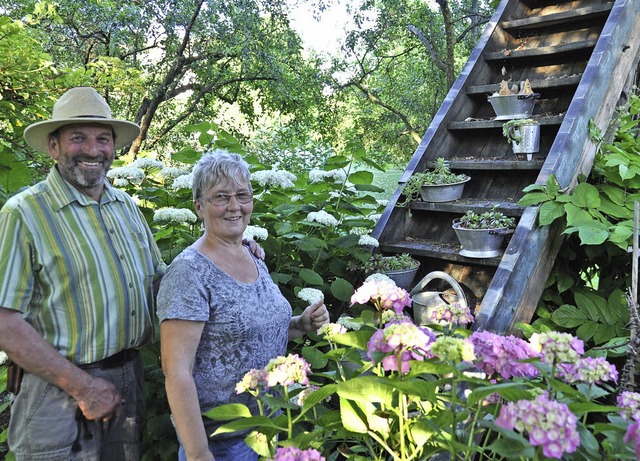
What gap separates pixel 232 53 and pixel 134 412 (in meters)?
7.22

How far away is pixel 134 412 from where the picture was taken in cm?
201

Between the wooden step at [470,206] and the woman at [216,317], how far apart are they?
54.7 inches

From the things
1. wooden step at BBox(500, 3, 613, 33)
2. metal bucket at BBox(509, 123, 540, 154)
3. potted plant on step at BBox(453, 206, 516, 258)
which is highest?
wooden step at BBox(500, 3, 613, 33)

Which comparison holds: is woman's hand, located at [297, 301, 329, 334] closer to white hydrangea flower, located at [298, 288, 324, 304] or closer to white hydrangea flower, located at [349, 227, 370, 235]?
white hydrangea flower, located at [298, 288, 324, 304]

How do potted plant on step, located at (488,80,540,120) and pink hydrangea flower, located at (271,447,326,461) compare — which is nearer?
pink hydrangea flower, located at (271,447,326,461)

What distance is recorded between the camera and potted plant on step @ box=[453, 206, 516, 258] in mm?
2561

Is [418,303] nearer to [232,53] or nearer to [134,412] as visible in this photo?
[134,412]

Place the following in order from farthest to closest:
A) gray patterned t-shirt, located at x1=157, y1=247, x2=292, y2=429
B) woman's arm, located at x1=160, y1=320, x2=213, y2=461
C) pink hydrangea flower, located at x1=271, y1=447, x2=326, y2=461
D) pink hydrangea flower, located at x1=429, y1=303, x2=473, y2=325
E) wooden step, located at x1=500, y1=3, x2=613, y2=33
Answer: wooden step, located at x1=500, y1=3, x2=613, y2=33, gray patterned t-shirt, located at x1=157, y1=247, x2=292, y2=429, woman's arm, located at x1=160, y1=320, x2=213, y2=461, pink hydrangea flower, located at x1=429, y1=303, x2=473, y2=325, pink hydrangea flower, located at x1=271, y1=447, x2=326, y2=461

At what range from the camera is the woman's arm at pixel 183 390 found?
1479 millimetres

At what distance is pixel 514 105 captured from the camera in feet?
10.3

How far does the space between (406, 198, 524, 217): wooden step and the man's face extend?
1.69 meters

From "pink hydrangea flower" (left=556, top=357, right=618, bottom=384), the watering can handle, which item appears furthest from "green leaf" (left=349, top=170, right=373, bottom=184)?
"pink hydrangea flower" (left=556, top=357, right=618, bottom=384)

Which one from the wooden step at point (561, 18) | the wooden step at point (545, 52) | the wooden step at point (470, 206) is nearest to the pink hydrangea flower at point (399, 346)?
the wooden step at point (470, 206)

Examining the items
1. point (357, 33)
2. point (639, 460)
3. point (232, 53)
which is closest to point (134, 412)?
point (639, 460)
